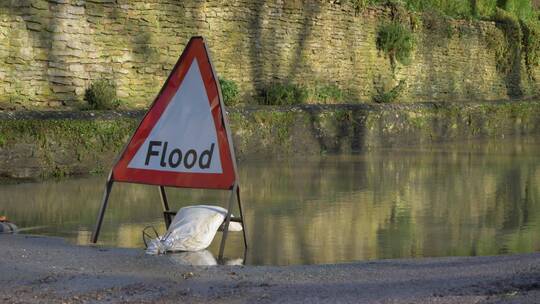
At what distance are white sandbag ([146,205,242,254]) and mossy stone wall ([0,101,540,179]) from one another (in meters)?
5.38

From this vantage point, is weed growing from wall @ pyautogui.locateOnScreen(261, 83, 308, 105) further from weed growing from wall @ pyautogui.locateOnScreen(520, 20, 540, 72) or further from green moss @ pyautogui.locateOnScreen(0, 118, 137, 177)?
weed growing from wall @ pyautogui.locateOnScreen(520, 20, 540, 72)

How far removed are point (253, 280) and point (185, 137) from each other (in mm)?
2000

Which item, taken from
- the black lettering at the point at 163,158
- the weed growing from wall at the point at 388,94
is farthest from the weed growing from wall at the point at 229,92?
the black lettering at the point at 163,158

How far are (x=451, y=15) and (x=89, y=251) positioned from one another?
77.4 feet

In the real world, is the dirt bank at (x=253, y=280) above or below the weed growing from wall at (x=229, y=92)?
below

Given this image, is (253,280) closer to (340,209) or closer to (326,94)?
(340,209)

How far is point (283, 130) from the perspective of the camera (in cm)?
1786

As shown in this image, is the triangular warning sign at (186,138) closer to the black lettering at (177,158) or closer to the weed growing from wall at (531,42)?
the black lettering at (177,158)

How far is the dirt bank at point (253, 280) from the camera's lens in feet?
20.6

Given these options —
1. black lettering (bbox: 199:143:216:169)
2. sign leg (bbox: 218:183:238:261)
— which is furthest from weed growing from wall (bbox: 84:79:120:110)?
sign leg (bbox: 218:183:238:261)

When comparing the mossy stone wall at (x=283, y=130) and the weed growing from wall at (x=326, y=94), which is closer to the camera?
the mossy stone wall at (x=283, y=130)

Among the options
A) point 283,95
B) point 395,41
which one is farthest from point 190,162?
point 395,41

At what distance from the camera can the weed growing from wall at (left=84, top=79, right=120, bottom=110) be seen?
16.8m

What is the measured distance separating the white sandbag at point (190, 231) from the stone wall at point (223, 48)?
7.77m
